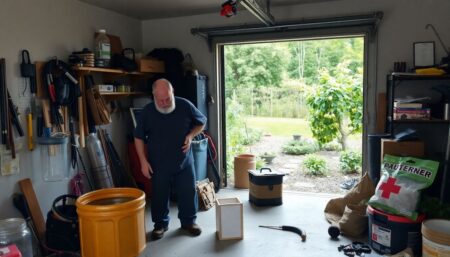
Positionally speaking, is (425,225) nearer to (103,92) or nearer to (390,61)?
(390,61)

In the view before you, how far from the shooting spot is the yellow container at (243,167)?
183 inches

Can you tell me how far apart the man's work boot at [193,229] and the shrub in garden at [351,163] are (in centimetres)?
316

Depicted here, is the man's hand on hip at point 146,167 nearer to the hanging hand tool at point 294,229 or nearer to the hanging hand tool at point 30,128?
the hanging hand tool at point 30,128

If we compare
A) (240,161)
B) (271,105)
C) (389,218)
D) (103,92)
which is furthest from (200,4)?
(271,105)

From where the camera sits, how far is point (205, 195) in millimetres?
3965

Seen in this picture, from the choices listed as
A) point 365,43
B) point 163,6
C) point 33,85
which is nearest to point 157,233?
point 33,85

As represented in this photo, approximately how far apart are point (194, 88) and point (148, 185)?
4.23 feet

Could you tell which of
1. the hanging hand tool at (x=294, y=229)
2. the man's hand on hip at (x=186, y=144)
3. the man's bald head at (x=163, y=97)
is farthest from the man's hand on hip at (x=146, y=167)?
the hanging hand tool at (x=294, y=229)

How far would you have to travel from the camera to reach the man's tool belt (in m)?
3.92

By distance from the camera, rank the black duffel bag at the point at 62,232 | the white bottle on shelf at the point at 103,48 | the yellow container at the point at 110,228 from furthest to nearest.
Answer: the white bottle on shelf at the point at 103,48 → the black duffel bag at the point at 62,232 → the yellow container at the point at 110,228

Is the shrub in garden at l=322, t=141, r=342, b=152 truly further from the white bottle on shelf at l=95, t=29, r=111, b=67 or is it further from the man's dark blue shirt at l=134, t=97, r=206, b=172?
the white bottle on shelf at l=95, t=29, r=111, b=67

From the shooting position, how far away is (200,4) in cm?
413

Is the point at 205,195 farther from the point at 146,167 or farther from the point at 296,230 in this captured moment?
the point at 296,230

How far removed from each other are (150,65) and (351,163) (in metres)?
3.36
